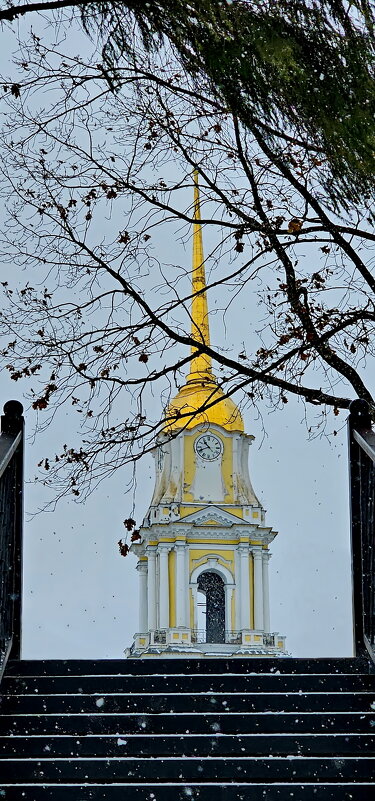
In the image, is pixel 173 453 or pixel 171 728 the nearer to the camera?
pixel 171 728

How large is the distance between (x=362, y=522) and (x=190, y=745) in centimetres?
154

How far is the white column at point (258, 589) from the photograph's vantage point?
152ft

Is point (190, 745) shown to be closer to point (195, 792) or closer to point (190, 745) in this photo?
point (190, 745)

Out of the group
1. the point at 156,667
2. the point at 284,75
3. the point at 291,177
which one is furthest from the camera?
the point at 291,177

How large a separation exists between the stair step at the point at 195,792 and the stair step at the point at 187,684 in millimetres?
669

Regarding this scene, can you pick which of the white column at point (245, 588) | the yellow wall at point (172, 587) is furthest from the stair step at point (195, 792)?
the white column at point (245, 588)

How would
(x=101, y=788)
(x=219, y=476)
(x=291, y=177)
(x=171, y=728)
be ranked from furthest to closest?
(x=219, y=476) → (x=291, y=177) → (x=171, y=728) → (x=101, y=788)

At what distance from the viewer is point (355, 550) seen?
6012 millimetres

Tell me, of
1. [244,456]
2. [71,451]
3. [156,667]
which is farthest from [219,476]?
[156,667]

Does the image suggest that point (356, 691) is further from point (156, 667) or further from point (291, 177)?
point (291, 177)

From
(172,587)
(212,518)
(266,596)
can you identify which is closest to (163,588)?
(172,587)

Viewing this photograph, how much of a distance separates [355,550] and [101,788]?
1981mm

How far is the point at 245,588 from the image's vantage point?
46.5 m

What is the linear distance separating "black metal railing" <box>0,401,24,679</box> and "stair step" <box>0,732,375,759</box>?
0.75 meters
